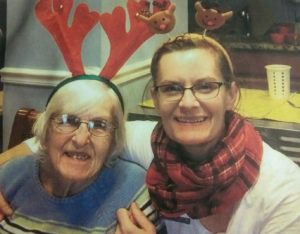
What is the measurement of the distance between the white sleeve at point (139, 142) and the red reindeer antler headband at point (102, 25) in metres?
0.08

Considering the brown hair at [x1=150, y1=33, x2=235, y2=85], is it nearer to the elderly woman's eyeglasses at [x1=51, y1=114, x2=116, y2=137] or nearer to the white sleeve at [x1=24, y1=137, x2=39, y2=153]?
the elderly woman's eyeglasses at [x1=51, y1=114, x2=116, y2=137]

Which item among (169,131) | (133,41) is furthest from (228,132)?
(133,41)

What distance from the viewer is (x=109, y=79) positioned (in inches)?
28.0

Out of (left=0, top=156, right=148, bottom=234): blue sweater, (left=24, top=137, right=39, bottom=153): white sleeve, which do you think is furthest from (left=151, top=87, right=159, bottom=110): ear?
(left=24, top=137, right=39, bottom=153): white sleeve

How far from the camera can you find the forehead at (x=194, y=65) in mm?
621

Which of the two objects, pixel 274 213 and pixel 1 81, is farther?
pixel 1 81

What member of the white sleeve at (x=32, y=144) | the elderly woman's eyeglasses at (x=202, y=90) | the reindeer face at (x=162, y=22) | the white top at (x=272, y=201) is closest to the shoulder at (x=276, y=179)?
the white top at (x=272, y=201)

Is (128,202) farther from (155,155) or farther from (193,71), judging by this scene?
(193,71)

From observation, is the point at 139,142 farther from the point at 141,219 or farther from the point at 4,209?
the point at 4,209

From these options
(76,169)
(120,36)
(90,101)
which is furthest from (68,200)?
(120,36)

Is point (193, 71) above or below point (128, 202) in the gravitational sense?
above

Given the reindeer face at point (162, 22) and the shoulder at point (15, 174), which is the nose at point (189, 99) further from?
the shoulder at point (15, 174)

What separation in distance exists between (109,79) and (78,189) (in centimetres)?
18

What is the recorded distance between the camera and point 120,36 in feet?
2.30
